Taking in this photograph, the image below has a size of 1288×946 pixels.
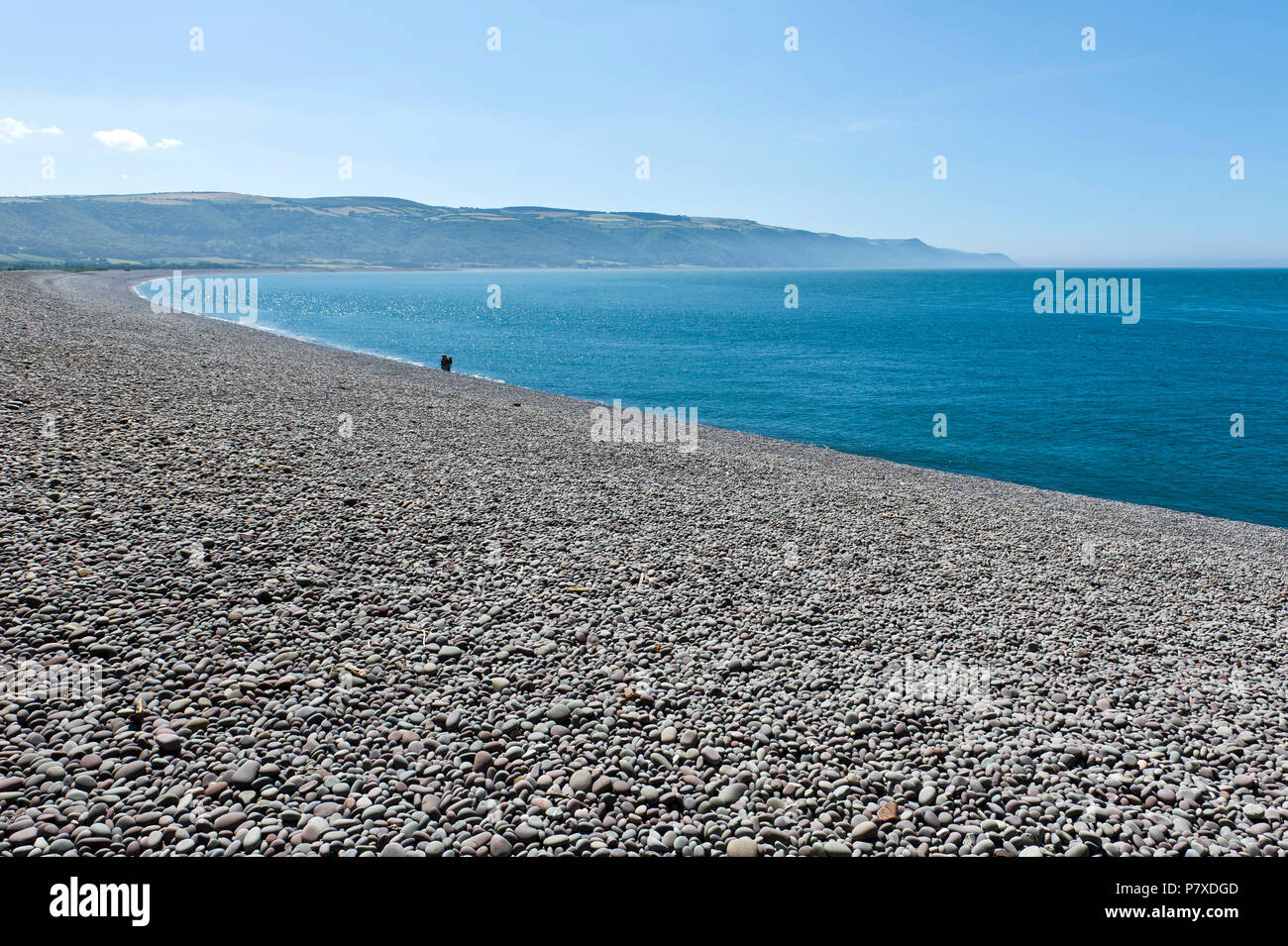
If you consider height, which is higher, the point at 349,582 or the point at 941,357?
the point at 941,357

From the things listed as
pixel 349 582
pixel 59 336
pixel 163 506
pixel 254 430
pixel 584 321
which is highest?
pixel 584 321

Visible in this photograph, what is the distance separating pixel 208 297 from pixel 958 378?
93911 mm

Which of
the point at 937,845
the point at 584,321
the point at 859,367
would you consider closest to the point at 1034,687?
the point at 937,845

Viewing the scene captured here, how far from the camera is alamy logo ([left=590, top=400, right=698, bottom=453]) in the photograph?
75.0ft

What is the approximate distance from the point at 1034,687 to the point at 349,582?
8.62 metres

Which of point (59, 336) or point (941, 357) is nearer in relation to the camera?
point (59, 336)

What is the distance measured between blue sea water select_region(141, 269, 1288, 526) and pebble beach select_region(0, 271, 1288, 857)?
15.2m

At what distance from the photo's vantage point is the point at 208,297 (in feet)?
316

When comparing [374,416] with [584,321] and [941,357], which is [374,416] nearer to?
[941,357]

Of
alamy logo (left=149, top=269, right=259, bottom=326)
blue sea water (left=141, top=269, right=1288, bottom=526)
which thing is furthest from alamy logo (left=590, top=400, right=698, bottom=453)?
alamy logo (left=149, top=269, right=259, bottom=326)

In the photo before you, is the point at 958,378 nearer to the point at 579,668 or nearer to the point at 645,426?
the point at 645,426

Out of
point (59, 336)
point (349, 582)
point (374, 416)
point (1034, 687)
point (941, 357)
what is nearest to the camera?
point (1034, 687)

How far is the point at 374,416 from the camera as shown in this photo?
69.6 ft
